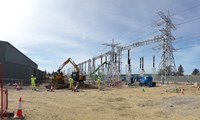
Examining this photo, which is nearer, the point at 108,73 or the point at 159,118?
the point at 159,118

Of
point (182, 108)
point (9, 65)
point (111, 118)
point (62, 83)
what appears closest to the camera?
point (111, 118)

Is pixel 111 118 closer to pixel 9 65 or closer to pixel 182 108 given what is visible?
pixel 182 108

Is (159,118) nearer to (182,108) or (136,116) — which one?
(136,116)

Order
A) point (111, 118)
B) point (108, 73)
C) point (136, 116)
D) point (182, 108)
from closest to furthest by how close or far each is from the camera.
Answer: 1. point (111, 118)
2. point (136, 116)
3. point (182, 108)
4. point (108, 73)

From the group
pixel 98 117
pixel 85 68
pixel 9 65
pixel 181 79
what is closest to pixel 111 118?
pixel 98 117

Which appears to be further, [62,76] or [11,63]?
[11,63]

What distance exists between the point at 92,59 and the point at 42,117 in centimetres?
7436

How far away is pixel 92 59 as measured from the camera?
88.8 metres

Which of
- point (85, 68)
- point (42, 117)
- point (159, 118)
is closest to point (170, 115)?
point (159, 118)

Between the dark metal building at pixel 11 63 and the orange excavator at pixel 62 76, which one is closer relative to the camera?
the orange excavator at pixel 62 76

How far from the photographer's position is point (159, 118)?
53.0 ft

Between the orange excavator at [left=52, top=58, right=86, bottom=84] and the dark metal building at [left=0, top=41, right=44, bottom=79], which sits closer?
the orange excavator at [left=52, top=58, right=86, bottom=84]

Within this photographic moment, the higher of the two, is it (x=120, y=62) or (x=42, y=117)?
(x=120, y=62)

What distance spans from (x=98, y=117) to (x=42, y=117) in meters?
2.89
